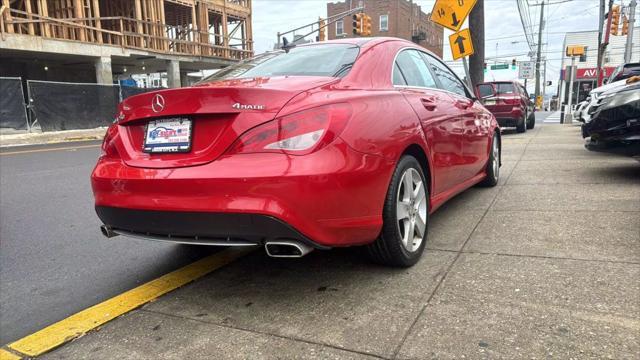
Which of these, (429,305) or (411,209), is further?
(411,209)

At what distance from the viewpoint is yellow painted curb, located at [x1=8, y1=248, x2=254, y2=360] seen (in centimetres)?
247

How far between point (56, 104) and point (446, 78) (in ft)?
61.5

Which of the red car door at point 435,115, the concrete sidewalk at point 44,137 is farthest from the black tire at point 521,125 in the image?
the concrete sidewalk at point 44,137

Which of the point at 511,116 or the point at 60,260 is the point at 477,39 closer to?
the point at 511,116

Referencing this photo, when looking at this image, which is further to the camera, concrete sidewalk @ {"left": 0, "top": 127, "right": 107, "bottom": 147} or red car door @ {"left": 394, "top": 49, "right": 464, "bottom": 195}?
concrete sidewalk @ {"left": 0, "top": 127, "right": 107, "bottom": 147}

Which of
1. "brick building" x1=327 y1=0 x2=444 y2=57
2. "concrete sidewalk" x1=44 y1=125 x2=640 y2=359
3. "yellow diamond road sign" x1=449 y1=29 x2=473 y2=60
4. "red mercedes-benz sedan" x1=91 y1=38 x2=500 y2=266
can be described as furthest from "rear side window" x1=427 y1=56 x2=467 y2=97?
"brick building" x1=327 y1=0 x2=444 y2=57

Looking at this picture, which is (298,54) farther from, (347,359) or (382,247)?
(347,359)

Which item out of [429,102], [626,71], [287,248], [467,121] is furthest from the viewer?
[626,71]

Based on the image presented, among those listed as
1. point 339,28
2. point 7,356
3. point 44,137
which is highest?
point 339,28

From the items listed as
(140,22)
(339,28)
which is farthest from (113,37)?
(339,28)

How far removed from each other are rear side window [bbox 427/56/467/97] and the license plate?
2505 millimetres

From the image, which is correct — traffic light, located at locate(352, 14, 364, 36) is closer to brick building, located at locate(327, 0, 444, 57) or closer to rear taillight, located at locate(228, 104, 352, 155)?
rear taillight, located at locate(228, 104, 352, 155)

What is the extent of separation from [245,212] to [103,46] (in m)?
23.1

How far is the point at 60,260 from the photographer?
3775 mm
